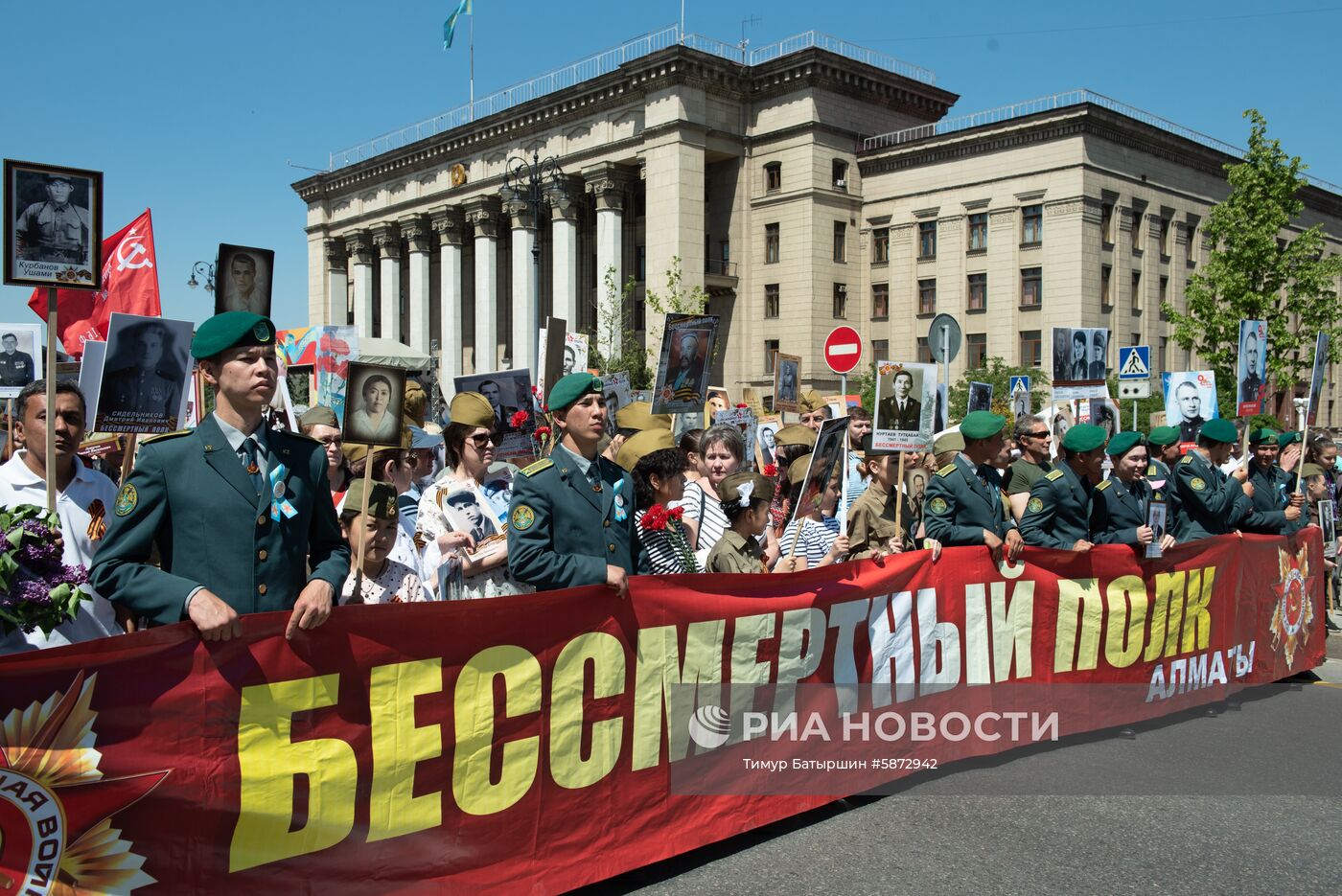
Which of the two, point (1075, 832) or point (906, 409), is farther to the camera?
point (906, 409)

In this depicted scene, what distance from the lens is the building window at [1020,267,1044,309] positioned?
157 ft

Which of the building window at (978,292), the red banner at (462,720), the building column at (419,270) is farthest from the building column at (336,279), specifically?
the red banner at (462,720)

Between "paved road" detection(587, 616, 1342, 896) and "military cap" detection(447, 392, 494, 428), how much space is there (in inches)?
106

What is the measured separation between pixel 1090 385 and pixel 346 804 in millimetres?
10404

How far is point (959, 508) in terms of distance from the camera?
6898 millimetres

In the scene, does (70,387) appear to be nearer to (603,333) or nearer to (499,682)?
(499,682)

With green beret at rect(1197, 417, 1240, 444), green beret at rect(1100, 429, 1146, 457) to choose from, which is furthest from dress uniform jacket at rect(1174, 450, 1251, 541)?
green beret at rect(1100, 429, 1146, 457)

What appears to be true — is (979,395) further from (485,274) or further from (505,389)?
(485,274)

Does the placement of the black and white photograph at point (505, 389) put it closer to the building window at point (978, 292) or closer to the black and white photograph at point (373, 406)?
the black and white photograph at point (373, 406)

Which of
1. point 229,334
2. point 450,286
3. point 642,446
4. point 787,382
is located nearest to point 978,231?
point 450,286

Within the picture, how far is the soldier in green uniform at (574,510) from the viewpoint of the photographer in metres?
4.64

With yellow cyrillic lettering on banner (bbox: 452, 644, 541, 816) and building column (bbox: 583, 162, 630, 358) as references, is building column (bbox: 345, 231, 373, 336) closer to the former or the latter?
building column (bbox: 583, 162, 630, 358)

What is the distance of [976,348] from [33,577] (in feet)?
162

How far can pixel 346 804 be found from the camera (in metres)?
3.86
